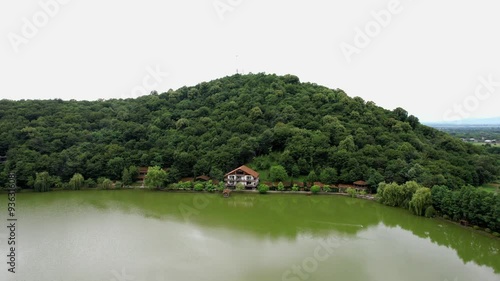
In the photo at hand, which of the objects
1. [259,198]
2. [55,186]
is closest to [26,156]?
[55,186]

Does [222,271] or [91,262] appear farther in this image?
[91,262]

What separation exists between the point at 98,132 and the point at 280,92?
79.4 feet

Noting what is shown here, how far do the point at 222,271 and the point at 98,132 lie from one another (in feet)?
96.0

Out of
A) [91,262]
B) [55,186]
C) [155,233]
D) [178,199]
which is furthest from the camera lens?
[55,186]

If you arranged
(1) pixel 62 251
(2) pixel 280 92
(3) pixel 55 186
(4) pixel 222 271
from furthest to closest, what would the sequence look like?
1. (2) pixel 280 92
2. (3) pixel 55 186
3. (1) pixel 62 251
4. (4) pixel 222 271

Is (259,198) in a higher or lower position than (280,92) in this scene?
lower

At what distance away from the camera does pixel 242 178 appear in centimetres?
2906

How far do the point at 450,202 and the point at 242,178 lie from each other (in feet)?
55.6

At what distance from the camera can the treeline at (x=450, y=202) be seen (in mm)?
17562

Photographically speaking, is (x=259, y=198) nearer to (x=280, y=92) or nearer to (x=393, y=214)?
(x=393, y=214)

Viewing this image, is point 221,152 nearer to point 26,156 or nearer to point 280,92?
point 280,92

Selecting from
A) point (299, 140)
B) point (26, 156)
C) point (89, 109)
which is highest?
point (89, 109)

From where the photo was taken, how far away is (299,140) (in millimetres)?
32219

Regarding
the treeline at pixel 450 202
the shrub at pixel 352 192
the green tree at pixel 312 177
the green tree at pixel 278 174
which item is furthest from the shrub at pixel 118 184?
the treeline at pixel 450 202
